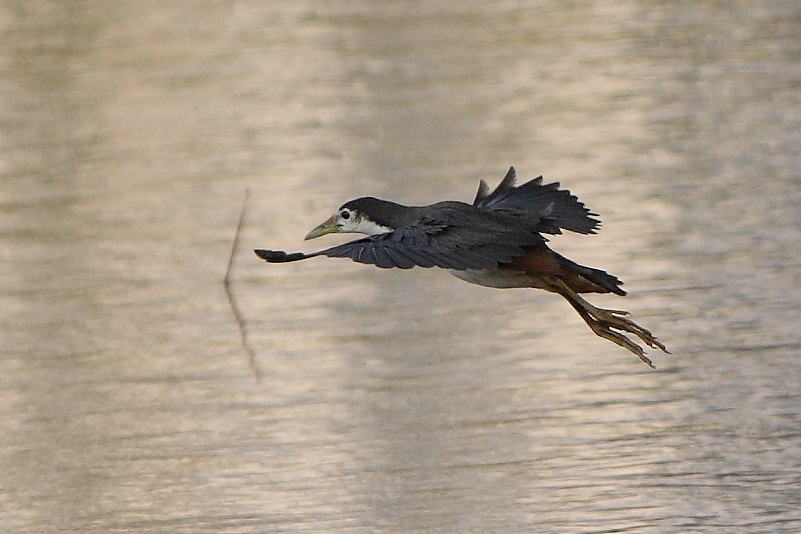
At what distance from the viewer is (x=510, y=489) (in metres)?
4.52

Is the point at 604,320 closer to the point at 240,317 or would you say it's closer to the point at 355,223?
the point at 355,223

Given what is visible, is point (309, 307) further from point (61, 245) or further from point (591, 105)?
point (591, 105)

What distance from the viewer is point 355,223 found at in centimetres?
446

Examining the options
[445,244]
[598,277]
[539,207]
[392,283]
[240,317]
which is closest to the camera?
[445,244]

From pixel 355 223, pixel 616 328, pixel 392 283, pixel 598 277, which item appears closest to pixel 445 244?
pixel 598 277

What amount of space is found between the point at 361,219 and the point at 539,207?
500mm

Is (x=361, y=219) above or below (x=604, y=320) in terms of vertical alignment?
above

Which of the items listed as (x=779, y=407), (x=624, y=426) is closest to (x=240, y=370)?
(x=624, y=426)

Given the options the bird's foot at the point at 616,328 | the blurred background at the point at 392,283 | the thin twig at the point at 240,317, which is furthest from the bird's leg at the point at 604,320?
the thin twig at the point at 240,317

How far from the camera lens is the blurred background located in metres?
4.61

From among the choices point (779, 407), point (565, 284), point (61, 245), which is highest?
point (565, 284)

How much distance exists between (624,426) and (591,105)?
340cm

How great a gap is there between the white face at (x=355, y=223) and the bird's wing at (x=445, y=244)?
20 centimetres

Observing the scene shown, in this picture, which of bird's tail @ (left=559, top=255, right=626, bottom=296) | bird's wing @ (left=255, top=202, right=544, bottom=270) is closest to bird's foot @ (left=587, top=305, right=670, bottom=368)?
bird's tail @ (left=559, top=255, right=626, bottom=296)
